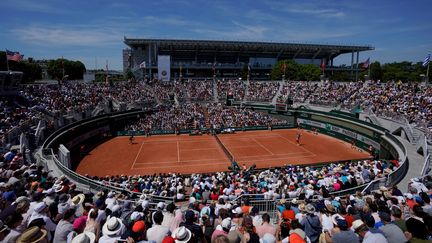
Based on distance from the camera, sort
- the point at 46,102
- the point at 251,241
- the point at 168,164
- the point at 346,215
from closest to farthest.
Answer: the point at 251,241
the point at 346,215
the point at 168,164
the point at 46,102

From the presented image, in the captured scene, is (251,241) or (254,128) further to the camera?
(254,128)

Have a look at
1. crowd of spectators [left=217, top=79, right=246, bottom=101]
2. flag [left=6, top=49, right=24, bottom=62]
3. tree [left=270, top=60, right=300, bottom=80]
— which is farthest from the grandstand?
tree [left=270, top=60, right=300, bottom=80]

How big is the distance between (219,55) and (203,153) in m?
70.2

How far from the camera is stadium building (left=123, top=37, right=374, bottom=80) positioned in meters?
88.8

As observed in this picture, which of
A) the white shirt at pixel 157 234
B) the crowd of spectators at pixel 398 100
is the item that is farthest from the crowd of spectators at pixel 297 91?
the white shirt at pixel 157 234

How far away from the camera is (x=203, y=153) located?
35188 mm

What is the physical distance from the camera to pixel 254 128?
48.8m

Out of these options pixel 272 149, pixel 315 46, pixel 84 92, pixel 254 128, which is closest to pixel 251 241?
pixel 272 149

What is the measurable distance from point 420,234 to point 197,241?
4479 millimetres

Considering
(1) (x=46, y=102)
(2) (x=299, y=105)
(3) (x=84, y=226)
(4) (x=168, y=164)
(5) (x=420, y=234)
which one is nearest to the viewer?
(5) (x=420, y=234)

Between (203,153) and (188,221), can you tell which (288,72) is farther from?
(188,221)

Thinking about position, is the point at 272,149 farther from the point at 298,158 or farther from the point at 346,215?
the point at 346,215

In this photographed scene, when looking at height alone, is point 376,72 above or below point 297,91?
above

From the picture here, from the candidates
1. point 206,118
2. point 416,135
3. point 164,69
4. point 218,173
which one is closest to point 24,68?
point 164,69
